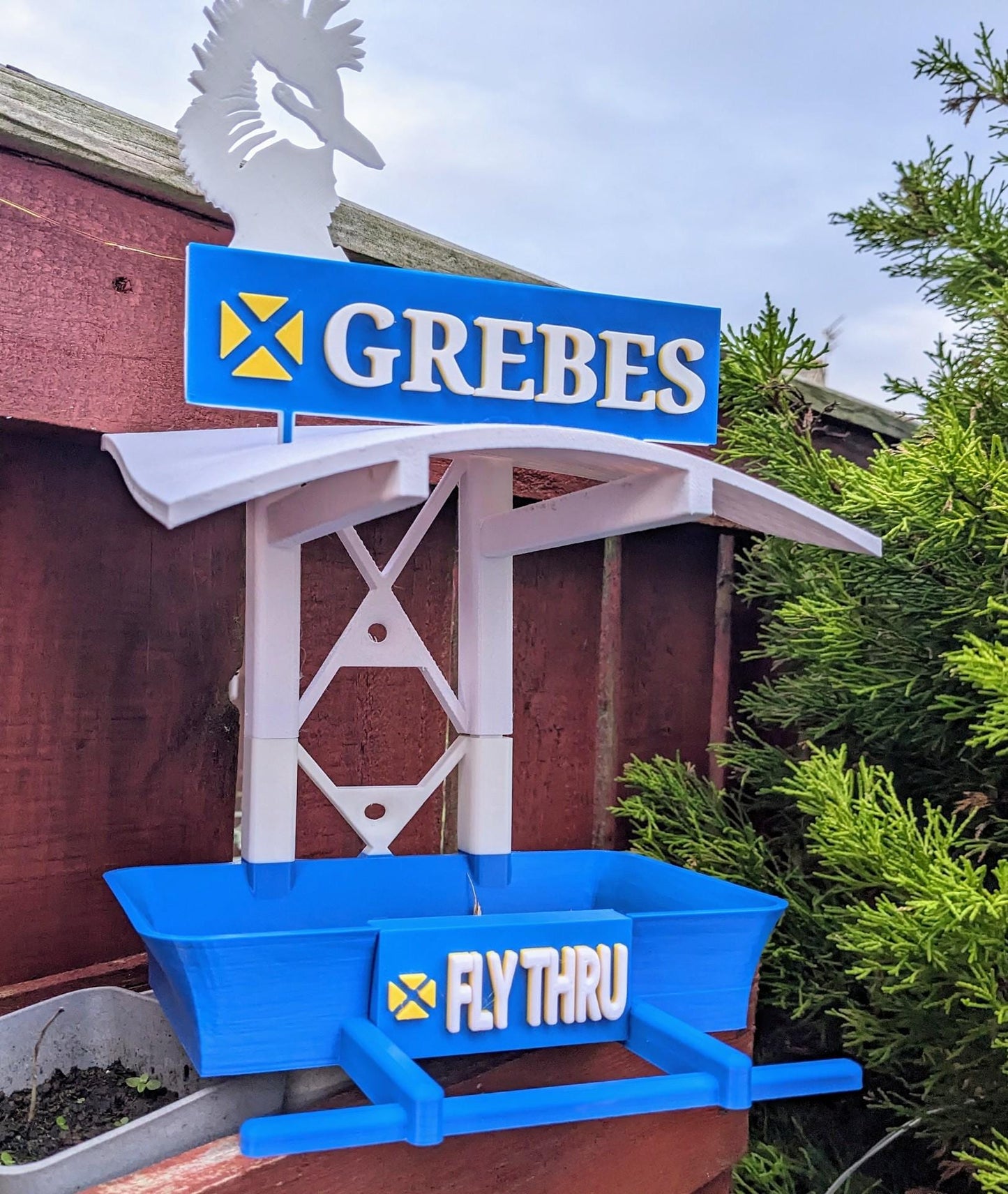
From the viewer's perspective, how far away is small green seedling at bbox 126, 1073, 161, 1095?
37.1 inches

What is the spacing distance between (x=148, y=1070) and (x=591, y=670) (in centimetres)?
76

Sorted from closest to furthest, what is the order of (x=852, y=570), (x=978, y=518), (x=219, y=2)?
(x=219, y=2), (x=978, y=518), (x=852, y=570)

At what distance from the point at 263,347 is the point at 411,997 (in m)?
Result: 0.50

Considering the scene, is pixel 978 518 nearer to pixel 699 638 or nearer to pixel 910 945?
pixel 910 945

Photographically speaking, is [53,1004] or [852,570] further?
[852,570]

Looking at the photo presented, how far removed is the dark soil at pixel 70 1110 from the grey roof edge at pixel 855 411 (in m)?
1.20

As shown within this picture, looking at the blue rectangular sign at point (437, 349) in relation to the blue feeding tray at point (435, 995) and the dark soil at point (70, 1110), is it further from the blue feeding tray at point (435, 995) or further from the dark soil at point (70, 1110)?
the dark soil at point (70, 1110)

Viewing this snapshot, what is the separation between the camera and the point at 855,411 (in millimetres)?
1785

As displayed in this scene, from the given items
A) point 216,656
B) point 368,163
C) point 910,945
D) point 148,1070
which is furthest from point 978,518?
point 148,1070

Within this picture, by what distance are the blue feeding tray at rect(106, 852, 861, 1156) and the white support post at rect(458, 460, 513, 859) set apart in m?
0.15

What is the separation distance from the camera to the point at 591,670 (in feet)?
5.06

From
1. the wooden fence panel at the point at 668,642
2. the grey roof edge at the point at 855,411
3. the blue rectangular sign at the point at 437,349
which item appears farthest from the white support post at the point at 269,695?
the grey roof edge at the point at 855,411

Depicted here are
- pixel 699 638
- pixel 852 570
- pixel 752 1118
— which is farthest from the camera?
pixel 699 638

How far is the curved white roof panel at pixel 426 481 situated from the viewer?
764 mm
